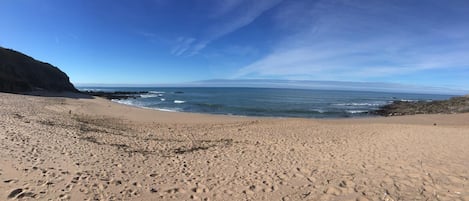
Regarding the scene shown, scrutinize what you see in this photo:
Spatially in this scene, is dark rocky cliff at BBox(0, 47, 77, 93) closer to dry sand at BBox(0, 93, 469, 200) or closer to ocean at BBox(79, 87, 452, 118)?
ocean at BBox(79, 87, 452, 118)

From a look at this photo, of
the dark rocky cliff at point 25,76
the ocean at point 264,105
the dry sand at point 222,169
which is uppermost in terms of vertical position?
the dark rocky cliff at point 25,76

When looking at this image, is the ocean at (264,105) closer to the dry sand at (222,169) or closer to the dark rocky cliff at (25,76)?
the dark rocky cliff at (25,76)

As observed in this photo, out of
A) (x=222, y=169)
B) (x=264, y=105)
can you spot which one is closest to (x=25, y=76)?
(x=264, y=105)

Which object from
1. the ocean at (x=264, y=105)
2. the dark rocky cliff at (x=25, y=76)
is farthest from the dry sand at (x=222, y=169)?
the dark rocky cliff at (x=25, y=76)

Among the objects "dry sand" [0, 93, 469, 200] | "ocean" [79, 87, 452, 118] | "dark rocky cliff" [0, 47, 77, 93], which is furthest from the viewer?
"dark rocky cliff" [0, 47, 77, 93]

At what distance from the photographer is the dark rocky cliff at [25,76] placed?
32.8 m

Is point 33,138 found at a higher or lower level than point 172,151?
higher

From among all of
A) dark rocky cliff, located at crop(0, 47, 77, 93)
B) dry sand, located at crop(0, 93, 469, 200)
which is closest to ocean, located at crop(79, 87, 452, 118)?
dark rocky cliff, located at crop(0, 47, 77, 93)

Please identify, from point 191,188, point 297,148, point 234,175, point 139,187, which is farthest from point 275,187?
point 297,148

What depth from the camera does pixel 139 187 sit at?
5277 mm

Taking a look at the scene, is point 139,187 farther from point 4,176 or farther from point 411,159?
point 411,159

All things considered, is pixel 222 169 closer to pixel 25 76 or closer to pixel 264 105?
pixel 264 105

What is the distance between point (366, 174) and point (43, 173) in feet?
24.1

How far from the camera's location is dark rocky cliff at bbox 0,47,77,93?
32.8 m
